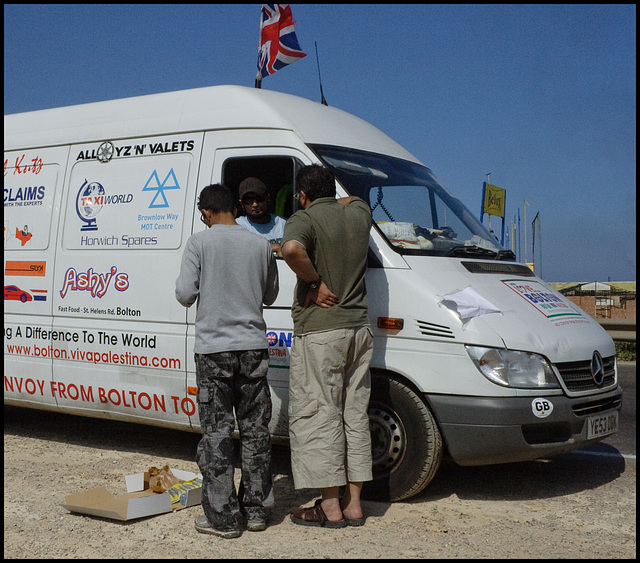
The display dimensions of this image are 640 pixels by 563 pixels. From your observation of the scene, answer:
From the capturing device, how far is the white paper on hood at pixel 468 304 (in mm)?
4781

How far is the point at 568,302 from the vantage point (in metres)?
5.57

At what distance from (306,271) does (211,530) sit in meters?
1.59

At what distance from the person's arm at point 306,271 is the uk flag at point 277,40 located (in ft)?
16.6

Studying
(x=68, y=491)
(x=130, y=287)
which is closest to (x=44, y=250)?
(x=130, y=287)

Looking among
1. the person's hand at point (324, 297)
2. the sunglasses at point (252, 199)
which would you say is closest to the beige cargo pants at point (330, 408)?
the person's hand at point (324, 297)

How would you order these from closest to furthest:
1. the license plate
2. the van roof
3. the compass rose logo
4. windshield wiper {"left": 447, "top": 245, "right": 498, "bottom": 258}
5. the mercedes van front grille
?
the mercedes van front grille < the license plate < windshield wiper {"left": 447, "top": 245, "right": 498, "bottom": 258} < the van roof < the compass rose logo

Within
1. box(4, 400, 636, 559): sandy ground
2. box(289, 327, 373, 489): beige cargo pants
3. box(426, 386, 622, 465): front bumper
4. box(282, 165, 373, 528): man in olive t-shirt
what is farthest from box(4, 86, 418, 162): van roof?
box(4, 400, 636, 559): sandy ground

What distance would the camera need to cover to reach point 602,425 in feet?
16.8

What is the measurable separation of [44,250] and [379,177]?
292 centimetres

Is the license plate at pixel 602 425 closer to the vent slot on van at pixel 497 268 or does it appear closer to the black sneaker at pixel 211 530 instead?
the vent slot on van at pixel 497 268

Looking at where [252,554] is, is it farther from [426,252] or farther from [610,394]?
[610,394]

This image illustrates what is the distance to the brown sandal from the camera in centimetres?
456

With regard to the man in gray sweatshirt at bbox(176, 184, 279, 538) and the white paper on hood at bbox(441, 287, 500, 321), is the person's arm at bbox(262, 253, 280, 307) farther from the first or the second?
the white paper on hood at bbox(441, 287, 500, 321)

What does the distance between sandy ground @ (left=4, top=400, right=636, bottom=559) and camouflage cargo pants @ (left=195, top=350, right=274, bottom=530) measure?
0.63ft
